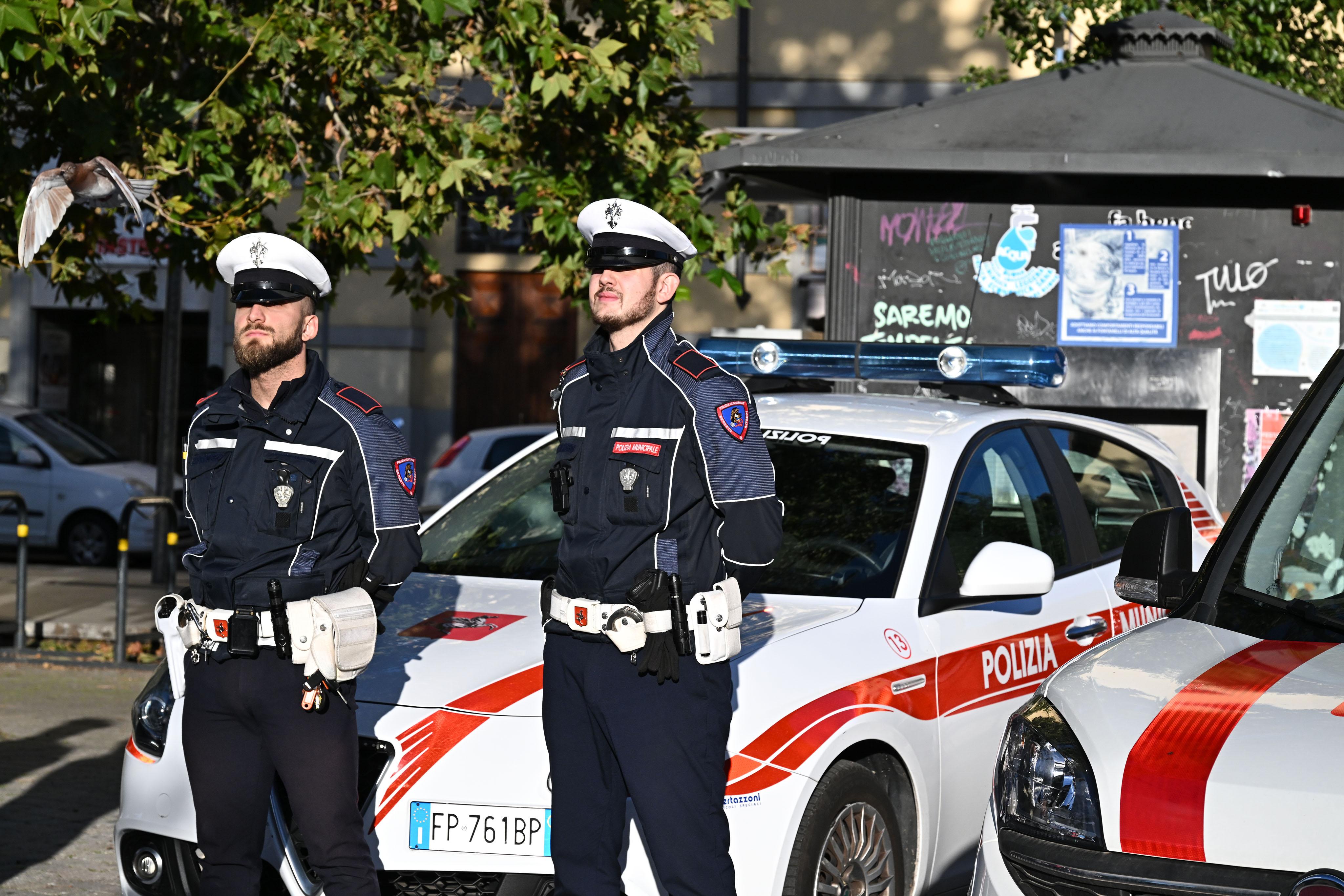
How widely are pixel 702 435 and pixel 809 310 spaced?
15.5 m

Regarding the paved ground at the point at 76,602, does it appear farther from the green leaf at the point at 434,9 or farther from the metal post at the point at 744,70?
the metal post at the point at 744,70

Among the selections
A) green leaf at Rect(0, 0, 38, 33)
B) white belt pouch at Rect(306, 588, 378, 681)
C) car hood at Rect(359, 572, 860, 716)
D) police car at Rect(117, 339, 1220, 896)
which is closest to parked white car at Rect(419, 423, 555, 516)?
green leaf at Rect(0, 0, 38, 33)

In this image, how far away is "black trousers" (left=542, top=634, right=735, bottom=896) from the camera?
3320mm

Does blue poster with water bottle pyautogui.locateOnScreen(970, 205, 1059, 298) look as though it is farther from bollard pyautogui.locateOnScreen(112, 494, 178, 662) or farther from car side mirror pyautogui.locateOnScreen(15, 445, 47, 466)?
car side mirror pyautogui.locateOnScreen(15, 445, 47, 466)

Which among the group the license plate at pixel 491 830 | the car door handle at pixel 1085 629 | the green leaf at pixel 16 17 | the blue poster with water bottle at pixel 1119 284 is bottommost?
the license plate at pixel 491 830

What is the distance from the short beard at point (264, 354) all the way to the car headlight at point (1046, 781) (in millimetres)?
1777

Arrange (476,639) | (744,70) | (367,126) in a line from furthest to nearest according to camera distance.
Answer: (744,70), (367,126), (476,639)

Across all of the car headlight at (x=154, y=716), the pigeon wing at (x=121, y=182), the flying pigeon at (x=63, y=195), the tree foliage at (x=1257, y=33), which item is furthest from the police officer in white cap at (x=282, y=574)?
the tree foliage at (x=1257, y=33)

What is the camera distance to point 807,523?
4.72m

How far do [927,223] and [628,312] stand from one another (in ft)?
18.7

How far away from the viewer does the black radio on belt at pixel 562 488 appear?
3.54 meters

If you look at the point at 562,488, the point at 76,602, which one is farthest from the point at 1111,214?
the point at 76,602

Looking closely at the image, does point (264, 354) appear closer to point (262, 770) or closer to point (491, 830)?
point (262, 770)

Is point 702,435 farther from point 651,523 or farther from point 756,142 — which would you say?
point 756,142
